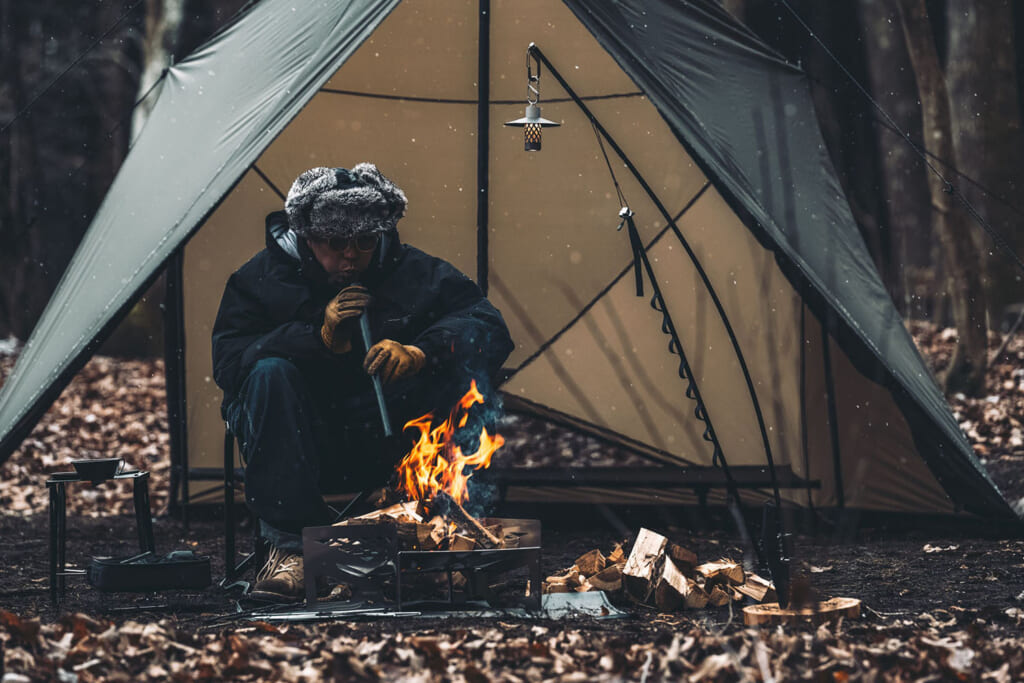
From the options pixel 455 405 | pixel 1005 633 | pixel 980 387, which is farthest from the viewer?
pixel 980 387

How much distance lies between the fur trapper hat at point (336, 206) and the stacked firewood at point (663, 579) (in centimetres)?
117

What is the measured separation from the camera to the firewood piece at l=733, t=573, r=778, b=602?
328cm

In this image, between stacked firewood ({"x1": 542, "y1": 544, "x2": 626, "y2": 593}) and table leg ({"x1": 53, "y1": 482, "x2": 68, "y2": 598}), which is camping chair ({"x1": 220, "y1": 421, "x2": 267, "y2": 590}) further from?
stacked firewood ({"x1": 542, "y1": 544, "x2": 626, "y2": 593})

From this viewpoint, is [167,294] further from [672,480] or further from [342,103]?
[672,480]

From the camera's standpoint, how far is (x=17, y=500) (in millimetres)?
5934

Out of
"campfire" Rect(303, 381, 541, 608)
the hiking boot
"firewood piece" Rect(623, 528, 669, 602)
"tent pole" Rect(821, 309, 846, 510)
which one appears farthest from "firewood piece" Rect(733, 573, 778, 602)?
"tent pole" Rect(821, 309, 846, 510)

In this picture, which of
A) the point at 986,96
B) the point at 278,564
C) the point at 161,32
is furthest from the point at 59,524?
the point at 986,96

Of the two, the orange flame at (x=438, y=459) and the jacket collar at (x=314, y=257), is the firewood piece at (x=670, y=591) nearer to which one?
the orange flame at (x=438, y=459)

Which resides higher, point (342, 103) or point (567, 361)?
point (342, 103)

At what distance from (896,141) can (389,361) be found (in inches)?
377

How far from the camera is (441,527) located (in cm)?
326

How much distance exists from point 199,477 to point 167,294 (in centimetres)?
78

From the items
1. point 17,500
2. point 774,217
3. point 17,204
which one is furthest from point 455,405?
point 17,204

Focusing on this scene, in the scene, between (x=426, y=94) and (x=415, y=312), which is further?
(x=426, y=94)
